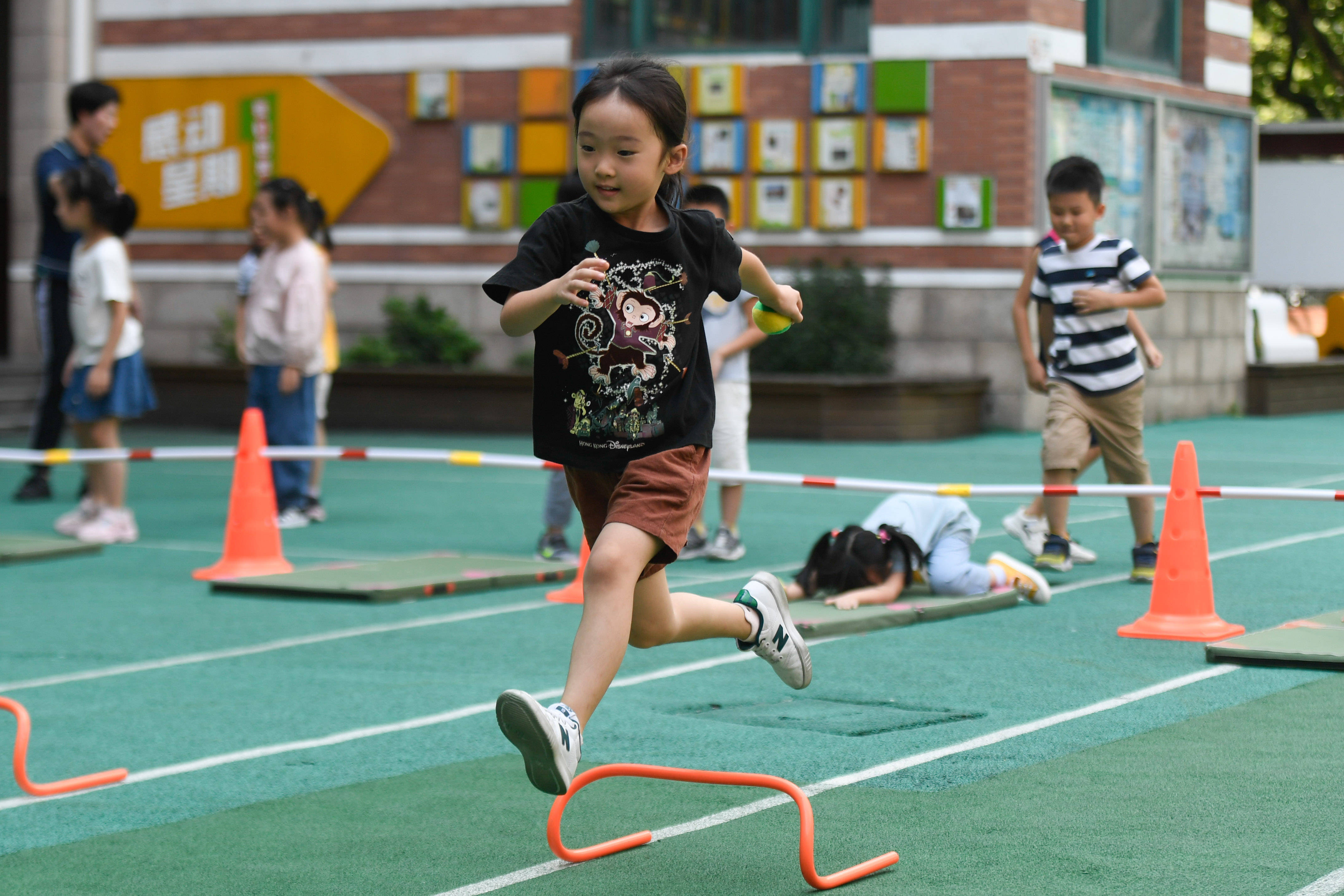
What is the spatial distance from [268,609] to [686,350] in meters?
4.81

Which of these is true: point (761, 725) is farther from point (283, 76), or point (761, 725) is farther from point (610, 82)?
point (283, 76)

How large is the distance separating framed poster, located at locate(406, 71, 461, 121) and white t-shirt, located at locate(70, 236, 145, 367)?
10.6 m

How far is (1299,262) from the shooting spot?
29.5 metres

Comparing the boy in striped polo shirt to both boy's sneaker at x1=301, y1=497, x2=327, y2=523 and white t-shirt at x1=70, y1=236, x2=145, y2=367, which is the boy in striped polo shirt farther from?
white t-shirt at x1=70, y1=236, x2=145, y2=367

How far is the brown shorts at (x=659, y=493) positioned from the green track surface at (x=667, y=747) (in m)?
0.80

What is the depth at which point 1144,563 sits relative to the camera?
30.7ft

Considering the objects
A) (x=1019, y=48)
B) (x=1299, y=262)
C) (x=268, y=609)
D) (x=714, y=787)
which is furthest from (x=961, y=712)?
(x=1299, y=262)

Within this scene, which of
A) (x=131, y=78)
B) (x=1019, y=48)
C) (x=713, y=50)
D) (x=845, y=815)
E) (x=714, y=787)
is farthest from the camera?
(x=131, y=78)

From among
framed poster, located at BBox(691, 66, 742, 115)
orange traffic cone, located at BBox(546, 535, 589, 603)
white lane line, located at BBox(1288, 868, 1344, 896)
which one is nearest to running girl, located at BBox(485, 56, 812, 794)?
white lane line, located at BBox(1288, 868, 1344, 896)

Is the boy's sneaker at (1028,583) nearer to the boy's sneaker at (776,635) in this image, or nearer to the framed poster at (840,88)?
the boy's sneaker at (776,635)

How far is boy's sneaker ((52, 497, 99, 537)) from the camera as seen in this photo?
11492mm

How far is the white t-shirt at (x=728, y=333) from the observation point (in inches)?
408

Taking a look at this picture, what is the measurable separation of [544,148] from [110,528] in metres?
10.7

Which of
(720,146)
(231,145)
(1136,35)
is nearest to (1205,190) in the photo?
(1136,35)
